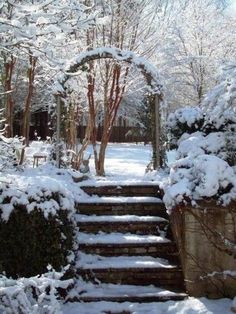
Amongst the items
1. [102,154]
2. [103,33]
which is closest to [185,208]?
[102,154]

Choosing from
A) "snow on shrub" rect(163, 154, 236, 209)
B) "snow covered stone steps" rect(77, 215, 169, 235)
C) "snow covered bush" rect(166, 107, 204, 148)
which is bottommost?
"snow covered stone steps" rect(77, 215, 169, 235)

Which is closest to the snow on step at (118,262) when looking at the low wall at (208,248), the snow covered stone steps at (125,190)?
the low wall at (208,248)

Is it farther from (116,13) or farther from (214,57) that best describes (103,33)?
(214,57)

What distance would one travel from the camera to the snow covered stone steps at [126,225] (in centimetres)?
539

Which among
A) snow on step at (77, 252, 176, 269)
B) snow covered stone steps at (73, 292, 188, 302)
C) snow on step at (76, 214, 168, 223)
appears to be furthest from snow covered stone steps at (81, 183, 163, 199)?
snow covered stone steps at (73, 292, 188, 302)

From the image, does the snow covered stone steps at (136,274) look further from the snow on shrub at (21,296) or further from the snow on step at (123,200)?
the snow on shrub at (21,296)

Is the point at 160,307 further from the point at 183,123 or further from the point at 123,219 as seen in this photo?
the point at 183,123

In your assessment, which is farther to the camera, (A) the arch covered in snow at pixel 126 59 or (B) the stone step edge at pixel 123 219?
(A) the arch covered in snow at pixel 126 59

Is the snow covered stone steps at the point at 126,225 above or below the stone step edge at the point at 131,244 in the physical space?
above

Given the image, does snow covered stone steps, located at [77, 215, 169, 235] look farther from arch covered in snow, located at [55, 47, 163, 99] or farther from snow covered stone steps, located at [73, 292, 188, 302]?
arch covered in snow, located at [55, 47, 163, 99]

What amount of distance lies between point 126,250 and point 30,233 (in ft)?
4.09

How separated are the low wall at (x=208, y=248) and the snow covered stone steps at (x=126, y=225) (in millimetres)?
848

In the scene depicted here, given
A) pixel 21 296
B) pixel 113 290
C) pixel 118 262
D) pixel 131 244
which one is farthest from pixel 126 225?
pixel 21 296

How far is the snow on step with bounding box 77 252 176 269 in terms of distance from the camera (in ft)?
15.8
